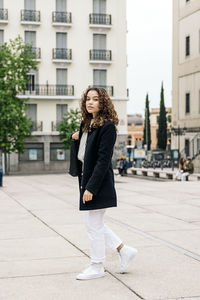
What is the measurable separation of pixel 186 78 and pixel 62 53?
11718 millimetres

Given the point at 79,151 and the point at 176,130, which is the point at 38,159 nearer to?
the point at 176,130

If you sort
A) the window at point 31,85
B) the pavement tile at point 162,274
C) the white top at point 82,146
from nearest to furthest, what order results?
the pavement tile at point 162,274, the white top at point 82,146, the window at point 31,85

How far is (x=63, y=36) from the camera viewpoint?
155 ft

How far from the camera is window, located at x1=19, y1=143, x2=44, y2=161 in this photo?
152 feet

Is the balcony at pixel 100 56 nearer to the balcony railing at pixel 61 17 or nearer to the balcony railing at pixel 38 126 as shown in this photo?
the balcony railing at pixel 61 17

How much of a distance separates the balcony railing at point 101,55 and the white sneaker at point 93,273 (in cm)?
4332

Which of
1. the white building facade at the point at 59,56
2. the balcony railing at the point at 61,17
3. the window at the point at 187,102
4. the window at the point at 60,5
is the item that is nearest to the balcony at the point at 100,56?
the white building facade at the point at 59,56

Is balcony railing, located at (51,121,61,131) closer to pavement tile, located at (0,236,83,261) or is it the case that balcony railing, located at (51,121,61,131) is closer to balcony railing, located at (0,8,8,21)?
balcony railing, located at (0,8,8,21)

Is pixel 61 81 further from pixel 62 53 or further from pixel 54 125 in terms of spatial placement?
pixel 54 125

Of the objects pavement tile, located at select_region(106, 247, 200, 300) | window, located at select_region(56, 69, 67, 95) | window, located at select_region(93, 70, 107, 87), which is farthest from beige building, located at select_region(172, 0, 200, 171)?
pavement tile, located at select_region(106, 247, 200, 300)

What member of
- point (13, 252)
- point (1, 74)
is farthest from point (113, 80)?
point (13, 252)

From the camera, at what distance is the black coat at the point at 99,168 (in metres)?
5.18

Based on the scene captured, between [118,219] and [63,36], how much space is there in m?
38.7

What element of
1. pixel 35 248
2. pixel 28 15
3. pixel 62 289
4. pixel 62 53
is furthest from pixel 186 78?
pixel 62 289
